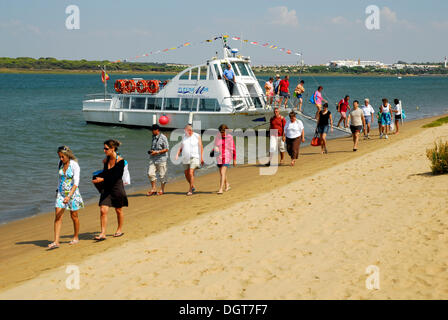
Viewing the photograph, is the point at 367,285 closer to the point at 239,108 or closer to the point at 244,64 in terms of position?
the point at 239,108

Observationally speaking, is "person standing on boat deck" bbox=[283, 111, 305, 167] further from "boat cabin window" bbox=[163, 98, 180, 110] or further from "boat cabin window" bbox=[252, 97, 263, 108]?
"boat cabin window" bbox=[163, 98, 180, 110]

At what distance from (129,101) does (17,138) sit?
6.41 meters

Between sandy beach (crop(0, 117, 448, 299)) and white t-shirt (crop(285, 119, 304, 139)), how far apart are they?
3.03 meters

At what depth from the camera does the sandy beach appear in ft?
18.5

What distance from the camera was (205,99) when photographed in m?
24.5

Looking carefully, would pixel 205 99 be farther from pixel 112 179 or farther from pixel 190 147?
pixel 112 179

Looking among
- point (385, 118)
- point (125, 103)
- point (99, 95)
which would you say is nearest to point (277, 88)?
point (385, 118)

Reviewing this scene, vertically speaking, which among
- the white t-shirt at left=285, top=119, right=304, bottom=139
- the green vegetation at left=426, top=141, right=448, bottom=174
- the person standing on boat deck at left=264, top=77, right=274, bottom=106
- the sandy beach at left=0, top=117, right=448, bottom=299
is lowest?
the sandy beach at left=0, top=117, right=448, bottom=299

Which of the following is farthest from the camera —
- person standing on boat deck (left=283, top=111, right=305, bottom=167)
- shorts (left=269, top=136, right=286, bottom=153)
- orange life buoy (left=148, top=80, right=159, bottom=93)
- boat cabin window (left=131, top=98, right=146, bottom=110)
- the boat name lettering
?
boat cabin window (left=131, top=98, right=146, bottom=110)

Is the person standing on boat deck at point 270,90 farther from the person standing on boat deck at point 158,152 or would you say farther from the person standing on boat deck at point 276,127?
the person standing on boat deck at point 158,152

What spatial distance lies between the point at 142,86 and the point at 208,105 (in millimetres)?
5325

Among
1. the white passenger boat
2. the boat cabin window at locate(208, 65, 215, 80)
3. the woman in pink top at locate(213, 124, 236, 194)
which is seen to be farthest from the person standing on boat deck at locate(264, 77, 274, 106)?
the woman in pink top at locate(213, 124, 236, 194)

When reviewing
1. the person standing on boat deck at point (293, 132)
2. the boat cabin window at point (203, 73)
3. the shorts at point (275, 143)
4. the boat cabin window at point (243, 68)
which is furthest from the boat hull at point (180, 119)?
the person standing on boat deck at point (293, 132)
